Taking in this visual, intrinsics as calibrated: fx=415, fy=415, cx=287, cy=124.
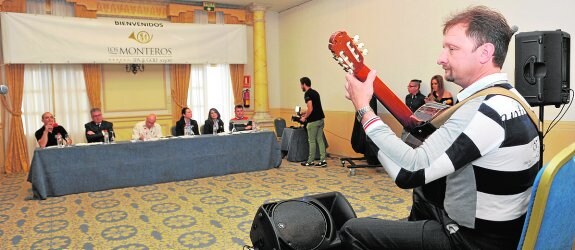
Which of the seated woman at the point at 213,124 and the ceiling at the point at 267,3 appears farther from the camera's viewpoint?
the ceiling at the point at 267,3

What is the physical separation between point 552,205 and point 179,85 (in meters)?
7.27

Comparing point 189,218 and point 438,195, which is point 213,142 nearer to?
point 189,218

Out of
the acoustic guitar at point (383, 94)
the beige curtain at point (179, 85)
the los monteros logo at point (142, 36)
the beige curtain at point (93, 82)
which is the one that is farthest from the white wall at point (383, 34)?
the acoustic guitar at point (383, 94)

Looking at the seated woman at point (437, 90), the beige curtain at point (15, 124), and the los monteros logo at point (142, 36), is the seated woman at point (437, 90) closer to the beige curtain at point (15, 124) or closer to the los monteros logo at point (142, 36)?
the los monteros logo at point (142, 36)

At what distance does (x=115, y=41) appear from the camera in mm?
6848

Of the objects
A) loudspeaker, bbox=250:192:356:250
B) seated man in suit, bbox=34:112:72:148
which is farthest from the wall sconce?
loudspeaker, bbox=250:192:356:250

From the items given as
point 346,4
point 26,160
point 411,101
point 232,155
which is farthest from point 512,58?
point 26,160

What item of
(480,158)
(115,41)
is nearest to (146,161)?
(115,41)

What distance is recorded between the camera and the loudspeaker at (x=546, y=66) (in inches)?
124

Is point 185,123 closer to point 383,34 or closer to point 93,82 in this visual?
point 93,82

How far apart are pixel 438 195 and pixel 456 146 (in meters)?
0.28

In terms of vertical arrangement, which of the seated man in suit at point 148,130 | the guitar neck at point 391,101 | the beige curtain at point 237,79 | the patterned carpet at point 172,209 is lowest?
the patterned carpet at point 172,209

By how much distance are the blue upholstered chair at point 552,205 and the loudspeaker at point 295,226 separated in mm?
1052

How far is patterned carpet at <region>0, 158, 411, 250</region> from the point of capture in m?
3.21
